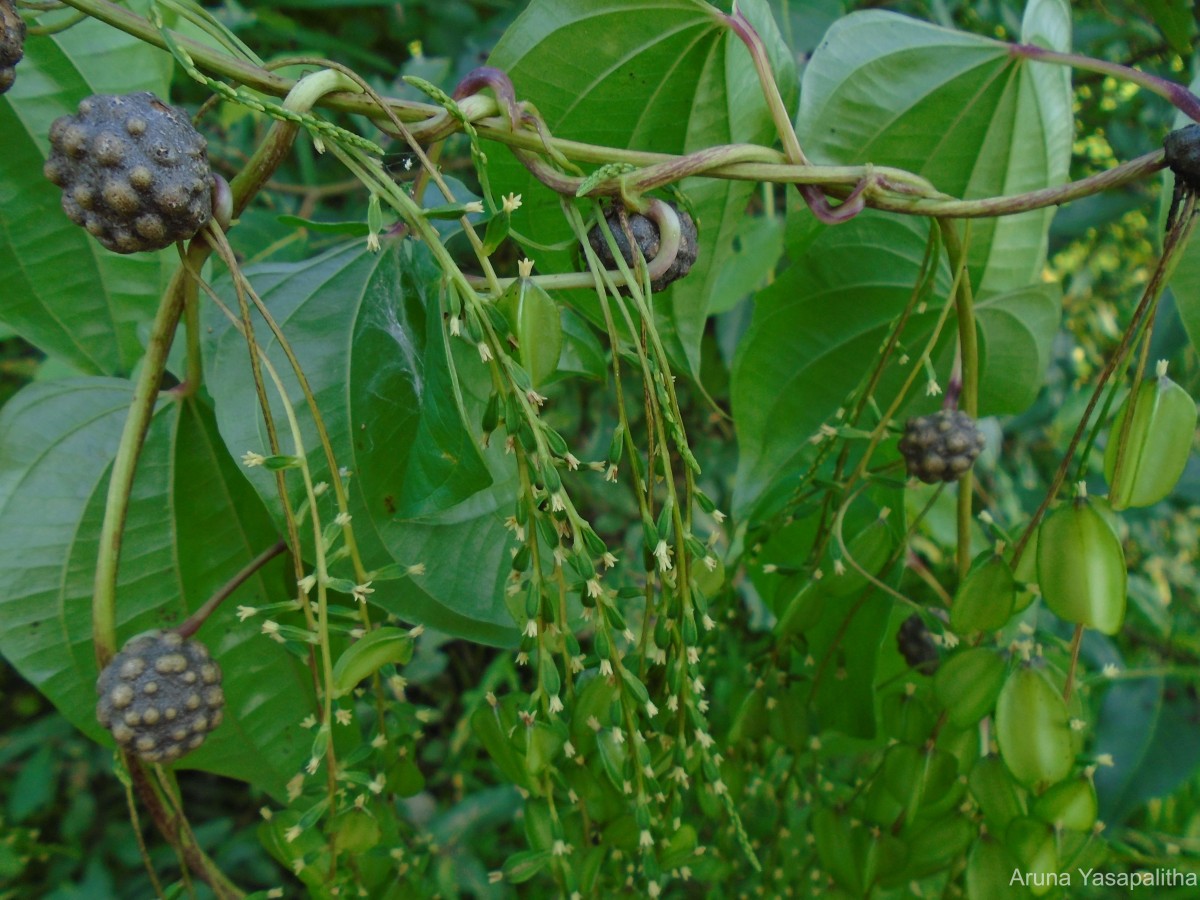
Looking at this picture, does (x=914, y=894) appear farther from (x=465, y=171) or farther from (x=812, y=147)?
(x=465, y=171)

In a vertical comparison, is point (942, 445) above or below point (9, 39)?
below

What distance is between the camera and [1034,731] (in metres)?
0.38

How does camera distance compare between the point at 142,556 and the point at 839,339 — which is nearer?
the point at 142,556

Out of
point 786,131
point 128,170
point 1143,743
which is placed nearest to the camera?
point 128,170

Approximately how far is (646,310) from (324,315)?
190 mm

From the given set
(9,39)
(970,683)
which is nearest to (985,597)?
(970,683)

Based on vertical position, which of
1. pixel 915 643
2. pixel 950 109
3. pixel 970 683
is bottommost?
pixel 915 643

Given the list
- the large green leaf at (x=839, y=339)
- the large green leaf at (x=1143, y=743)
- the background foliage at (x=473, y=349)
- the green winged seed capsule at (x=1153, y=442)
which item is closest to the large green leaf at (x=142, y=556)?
the background foliage at (x=473, y=349)

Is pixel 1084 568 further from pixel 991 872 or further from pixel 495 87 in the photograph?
pixel 495 87

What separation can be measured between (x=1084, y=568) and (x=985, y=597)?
50 millimetres

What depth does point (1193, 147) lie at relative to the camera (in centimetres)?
36

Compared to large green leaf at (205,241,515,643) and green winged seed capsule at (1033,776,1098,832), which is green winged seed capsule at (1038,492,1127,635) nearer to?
green winged seed capsule at (1033,776,1098,832)

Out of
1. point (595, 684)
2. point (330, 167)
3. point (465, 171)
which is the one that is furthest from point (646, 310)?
point (330, 167)

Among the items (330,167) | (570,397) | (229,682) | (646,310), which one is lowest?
(570,397)
